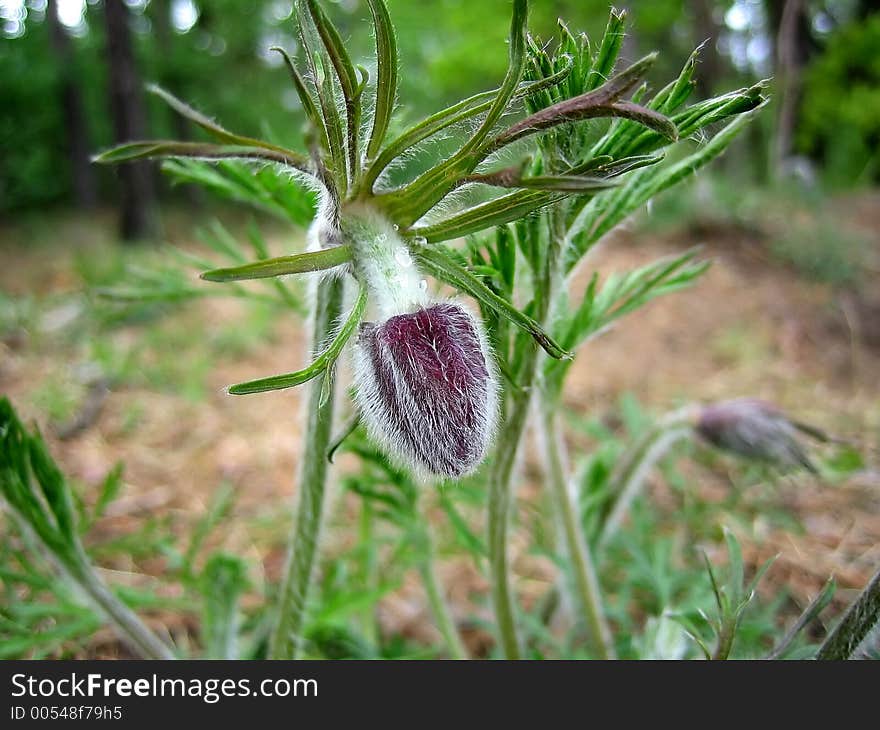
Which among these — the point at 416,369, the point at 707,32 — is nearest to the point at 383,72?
the point at 416,369

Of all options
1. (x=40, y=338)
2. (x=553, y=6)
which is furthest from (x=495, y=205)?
(x=553, y=6)

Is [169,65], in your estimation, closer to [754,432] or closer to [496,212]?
[754,432]

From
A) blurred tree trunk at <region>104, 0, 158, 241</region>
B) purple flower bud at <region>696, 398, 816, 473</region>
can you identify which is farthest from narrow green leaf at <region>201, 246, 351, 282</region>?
blurred tree trunk at <region>104, 0, 158, 241</region>

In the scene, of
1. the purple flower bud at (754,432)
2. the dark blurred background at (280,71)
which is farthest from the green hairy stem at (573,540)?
the dark blurred background at (280,71)

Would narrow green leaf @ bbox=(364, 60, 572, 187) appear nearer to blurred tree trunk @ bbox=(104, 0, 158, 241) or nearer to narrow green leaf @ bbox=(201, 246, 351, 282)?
narrow green leaf @ bbox=(201, 246, 351, 282)

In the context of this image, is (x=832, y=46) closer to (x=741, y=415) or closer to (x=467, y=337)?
(x=741, y=415)
